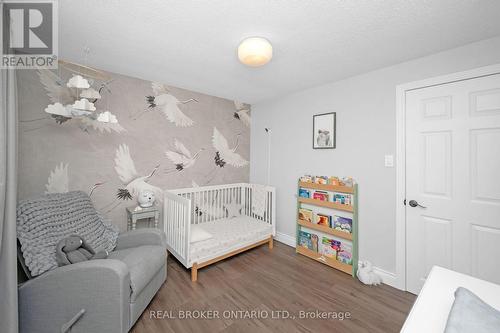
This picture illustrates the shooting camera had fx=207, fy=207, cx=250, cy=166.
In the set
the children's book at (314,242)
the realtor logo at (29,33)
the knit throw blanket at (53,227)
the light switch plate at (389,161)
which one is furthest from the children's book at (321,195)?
the realtor logo at (29,33)

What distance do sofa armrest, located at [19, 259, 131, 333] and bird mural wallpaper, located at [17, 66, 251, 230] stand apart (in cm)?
108

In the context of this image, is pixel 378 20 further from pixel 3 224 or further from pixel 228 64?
pixel 3 224

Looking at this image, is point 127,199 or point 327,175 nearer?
point 127,199

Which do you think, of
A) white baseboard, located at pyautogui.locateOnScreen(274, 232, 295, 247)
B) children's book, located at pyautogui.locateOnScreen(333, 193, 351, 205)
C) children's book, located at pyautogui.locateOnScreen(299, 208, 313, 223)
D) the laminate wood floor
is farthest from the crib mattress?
children's book, located at pyautogui.locateOnScreen(333, 193, 351, 205)

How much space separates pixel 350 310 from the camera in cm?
178

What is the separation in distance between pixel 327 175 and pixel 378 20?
1688 millimetres

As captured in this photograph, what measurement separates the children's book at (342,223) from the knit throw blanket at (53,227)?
2408mm

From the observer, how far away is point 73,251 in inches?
59.7

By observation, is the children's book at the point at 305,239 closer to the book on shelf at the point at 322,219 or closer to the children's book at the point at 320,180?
the book on shelf at the point at 322,219

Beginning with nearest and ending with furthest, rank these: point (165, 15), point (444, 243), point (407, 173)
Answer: point (165, 15), point (444, 243), point (407, 173)

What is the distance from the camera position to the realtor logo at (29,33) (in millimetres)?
1312

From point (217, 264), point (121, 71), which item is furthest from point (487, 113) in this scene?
point (121, 71)

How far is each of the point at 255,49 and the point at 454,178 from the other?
2.05 m

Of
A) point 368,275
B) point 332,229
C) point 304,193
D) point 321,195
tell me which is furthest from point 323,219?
point 368,275
